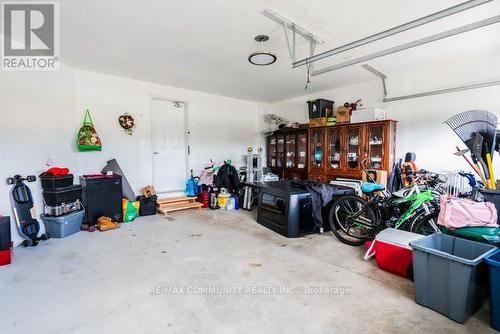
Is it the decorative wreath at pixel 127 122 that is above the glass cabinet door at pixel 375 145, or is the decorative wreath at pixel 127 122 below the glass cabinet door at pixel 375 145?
above

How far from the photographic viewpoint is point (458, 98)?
370 centimetres

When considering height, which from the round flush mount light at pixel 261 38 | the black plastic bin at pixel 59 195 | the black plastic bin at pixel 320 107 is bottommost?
the black plastic bin at pixel 59 195

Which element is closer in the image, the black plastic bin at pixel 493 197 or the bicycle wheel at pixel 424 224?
the black plastic bin at pixel 493 197

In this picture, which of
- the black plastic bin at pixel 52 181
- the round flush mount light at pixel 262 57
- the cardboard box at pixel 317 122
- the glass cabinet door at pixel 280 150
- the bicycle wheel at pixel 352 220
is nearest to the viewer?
the round flush mount light at pixel 262 57

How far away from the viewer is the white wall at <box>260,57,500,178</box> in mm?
3492

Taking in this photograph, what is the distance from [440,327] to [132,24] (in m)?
3.87

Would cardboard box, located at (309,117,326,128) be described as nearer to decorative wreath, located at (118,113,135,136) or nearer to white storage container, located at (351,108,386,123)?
white storage container, located at (351,108,386,123)

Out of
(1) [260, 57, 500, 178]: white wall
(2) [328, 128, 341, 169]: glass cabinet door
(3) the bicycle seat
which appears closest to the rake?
(3) the bicycle seat

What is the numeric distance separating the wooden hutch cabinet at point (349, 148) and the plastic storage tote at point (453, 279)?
2.44 m

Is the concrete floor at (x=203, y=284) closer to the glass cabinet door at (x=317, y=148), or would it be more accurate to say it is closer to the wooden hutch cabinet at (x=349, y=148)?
the wooden hutch cabinet at (x=349, y=148)

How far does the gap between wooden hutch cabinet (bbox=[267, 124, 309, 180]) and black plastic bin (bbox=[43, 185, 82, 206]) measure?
4201 millimetres

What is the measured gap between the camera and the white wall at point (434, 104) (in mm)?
3492

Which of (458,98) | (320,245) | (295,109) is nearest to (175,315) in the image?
(320,245)

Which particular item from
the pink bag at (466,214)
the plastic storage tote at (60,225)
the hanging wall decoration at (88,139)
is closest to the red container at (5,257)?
the plastic storage tote at (60,225)
